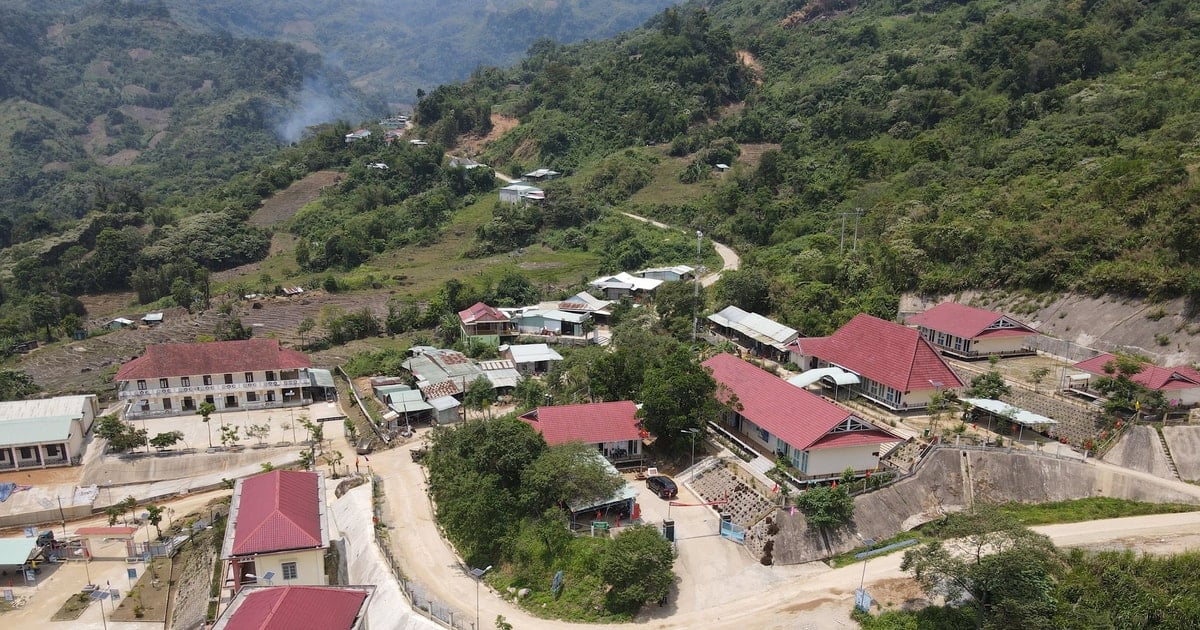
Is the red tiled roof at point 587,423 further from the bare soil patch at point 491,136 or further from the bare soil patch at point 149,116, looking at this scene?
the bare soil patch at point 149,116

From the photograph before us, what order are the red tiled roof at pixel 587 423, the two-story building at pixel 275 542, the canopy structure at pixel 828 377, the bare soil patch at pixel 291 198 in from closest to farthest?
the two-story building at pixel 275 542, the red tiled roof at pixel 587 423, the canopy structure at pixel 828 377, the bare soil patch at pixel 291 198

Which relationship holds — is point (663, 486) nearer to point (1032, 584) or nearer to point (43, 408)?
point (1032, 584)

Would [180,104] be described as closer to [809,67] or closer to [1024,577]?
[809,67]

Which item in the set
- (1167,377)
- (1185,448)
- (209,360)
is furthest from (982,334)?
(209,360)

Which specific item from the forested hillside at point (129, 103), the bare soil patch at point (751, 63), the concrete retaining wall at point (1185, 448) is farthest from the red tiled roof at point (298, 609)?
the forested hillside at point (129, 103)

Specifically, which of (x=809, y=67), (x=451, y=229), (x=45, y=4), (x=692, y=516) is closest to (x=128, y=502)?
(x=692, y=516)

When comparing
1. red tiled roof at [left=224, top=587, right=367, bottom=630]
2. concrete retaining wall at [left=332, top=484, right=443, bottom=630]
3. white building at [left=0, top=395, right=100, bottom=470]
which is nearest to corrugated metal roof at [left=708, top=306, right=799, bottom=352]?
concrete retaining wall at [left=332, top=484, right=443, bottom=630]

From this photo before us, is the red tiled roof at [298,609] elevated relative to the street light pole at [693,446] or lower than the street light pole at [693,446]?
elevated
